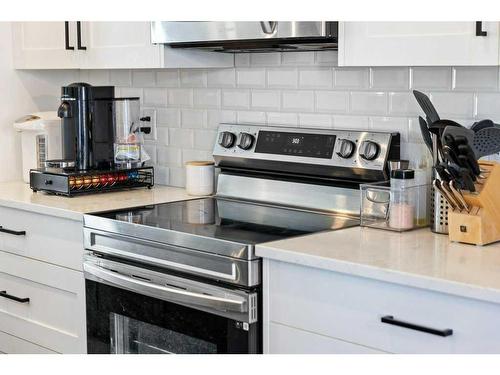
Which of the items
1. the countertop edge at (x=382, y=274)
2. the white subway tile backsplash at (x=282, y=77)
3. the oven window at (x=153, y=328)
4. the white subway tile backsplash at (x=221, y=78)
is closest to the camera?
the countertop edge at (x=382, y=274)

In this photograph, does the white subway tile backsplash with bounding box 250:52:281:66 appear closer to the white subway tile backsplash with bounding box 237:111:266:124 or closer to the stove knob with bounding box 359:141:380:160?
the white subway tile backsplash with bounding box 237:111:266:124

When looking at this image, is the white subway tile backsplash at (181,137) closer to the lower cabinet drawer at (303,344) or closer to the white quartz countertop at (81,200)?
the white quartz countertop at (81,200)

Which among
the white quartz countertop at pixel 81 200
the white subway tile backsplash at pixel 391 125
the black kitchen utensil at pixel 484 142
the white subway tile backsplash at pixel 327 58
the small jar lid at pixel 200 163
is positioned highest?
the white subway tile backsplash at pixel 327 58

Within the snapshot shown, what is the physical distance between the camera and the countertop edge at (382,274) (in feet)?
5.95

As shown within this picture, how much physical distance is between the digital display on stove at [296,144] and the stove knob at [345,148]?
3cm

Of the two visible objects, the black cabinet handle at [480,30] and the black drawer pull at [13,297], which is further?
the black drawer pull at [13,297]

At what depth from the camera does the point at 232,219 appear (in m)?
2.69

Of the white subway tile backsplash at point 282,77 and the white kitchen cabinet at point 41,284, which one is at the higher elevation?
the white subway tile backsplash at point 282,77

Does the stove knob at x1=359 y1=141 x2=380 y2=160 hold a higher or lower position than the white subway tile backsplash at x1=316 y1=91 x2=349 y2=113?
lower

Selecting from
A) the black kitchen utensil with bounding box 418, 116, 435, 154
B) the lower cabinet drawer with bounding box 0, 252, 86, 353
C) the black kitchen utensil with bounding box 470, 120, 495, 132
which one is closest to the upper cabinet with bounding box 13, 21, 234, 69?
the lower cabinet drawer with bounding box 0, 252, 86, 353

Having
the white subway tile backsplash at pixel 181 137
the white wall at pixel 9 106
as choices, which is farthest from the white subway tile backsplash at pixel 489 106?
the white wall at pixel 9 106

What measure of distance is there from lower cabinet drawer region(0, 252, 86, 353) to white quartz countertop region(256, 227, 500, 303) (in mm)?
947

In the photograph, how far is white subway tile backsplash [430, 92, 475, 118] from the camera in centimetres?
253

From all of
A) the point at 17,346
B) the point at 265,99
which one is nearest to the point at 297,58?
the point at 265,99
